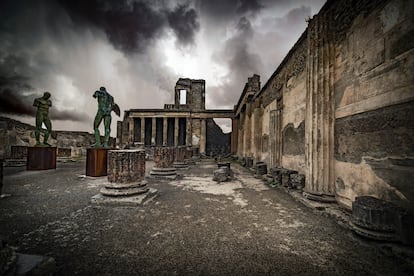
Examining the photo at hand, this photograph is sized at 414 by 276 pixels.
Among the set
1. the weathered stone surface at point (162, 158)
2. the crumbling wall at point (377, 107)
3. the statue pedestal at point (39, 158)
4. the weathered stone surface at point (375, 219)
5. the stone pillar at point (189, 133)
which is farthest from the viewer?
the stone pillar at point (189, 133)

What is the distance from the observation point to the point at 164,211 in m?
3.54

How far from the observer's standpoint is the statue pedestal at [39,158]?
842 cm

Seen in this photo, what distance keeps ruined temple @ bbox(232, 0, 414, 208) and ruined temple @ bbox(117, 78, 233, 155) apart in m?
16.7

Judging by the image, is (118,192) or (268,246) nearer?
(268,246)

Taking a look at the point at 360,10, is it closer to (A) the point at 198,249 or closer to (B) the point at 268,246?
(B) the point at 268,246

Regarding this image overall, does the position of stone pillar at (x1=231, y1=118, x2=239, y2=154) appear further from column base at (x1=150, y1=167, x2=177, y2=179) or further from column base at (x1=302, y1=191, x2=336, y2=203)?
column base at (x1=302, y1=191, x2=336, y2=203)

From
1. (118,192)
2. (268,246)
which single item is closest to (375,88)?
(268,246)

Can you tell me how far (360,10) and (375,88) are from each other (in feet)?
5.36

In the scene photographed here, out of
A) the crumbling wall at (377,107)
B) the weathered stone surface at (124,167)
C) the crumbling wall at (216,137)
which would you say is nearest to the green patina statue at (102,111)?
the weathered stone surface at (124,167)

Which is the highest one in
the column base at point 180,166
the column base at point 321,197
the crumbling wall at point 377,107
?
the crumbling wall at point 377,107


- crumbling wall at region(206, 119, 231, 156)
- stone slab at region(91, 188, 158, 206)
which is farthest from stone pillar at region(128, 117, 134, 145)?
stone slab at region(91, 188, 158, 206)

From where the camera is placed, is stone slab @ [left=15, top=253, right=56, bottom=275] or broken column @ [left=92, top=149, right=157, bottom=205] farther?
broken column @ [left=92, top=149, right=157, bottom=205]

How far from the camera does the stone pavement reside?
1.87m

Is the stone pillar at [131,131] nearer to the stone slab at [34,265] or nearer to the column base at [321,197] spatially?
the column base at [321,197]
